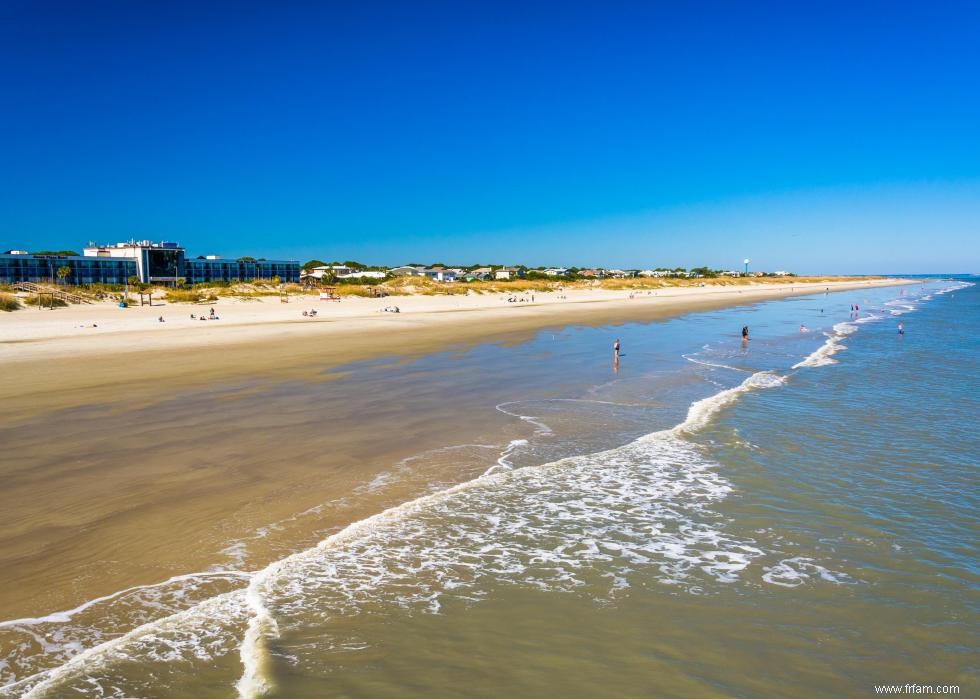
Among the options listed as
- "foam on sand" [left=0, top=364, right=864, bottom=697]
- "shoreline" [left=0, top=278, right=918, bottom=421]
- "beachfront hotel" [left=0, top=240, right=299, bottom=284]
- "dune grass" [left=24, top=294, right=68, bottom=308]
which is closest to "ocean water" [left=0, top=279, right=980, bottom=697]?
"foam on sand" [left=0, top=364, right=864, bottom=697]

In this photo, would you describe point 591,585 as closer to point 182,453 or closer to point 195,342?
point 182,453

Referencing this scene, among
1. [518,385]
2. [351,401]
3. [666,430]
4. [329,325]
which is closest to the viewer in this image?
Answer: [666,430]

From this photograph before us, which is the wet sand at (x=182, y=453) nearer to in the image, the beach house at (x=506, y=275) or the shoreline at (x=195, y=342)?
the shoreline at (x=195, y=342)

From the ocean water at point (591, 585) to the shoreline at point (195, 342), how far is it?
10.2 m

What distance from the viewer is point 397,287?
239ft

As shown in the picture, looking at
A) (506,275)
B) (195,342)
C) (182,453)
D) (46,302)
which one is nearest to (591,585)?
(182,453)

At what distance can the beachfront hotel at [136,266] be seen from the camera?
243ft

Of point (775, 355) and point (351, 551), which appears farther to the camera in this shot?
point (775, 355)

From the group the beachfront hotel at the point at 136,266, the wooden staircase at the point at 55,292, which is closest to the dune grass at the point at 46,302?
the wooden staircase at the point at 55,292

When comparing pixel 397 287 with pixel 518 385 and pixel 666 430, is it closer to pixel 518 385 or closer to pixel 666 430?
pixel 518 385

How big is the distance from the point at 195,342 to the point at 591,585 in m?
25.5

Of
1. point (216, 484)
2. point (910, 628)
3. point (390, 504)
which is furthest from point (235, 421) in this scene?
point (910, 628)

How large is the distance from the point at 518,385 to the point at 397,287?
57.4 meters

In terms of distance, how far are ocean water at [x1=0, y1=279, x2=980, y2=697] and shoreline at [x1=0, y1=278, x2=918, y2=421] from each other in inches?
403
